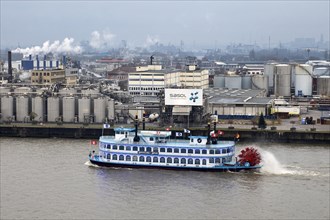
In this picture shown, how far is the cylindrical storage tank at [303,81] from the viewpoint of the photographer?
84.6 ft

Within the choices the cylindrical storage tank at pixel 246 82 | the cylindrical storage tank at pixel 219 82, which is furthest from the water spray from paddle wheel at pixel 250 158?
the cylindrical storage tank at pixel 219 82

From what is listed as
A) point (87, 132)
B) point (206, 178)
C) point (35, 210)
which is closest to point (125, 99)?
point (87, 132)

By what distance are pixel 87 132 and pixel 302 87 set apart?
12.1 m

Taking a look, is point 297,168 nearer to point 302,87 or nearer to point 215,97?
point 215,97

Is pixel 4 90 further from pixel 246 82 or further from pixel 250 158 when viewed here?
pixel 246 82

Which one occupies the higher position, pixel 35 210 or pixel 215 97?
pixel 215 97

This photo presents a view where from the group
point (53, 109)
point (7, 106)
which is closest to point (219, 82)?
point (53, 109)

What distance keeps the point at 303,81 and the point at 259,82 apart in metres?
1.65

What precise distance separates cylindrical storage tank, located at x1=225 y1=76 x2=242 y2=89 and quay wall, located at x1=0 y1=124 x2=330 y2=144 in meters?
10.7

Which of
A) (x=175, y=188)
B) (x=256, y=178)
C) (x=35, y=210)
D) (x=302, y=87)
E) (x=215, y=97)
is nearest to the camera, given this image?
(x=35, y=210)

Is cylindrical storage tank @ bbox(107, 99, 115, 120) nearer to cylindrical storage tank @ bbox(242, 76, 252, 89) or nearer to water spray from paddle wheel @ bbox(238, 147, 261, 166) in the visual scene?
water spray from paddle wheel @ bbox(238, 147, 261, 166)

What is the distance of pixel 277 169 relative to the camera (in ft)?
39.1

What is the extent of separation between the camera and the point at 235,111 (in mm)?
18531

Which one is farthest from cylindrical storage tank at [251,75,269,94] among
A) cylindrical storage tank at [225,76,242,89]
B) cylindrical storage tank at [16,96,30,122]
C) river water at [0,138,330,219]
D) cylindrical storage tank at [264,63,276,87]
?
river water at [0,138,330,219]
